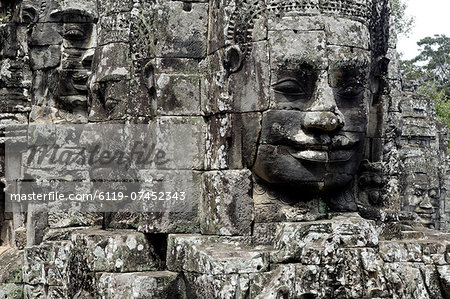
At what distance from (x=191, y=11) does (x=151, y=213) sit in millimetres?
1987

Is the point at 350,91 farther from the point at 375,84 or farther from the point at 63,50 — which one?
the point at 63,50

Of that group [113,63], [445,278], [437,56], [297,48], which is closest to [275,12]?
[297,48]

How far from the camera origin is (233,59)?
364 inches

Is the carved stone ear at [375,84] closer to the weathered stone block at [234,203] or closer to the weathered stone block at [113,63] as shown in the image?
the weathered stone block at [234,203]

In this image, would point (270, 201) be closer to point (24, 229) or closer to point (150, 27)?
point (150, 27)

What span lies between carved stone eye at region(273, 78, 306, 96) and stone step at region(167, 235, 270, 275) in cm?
136

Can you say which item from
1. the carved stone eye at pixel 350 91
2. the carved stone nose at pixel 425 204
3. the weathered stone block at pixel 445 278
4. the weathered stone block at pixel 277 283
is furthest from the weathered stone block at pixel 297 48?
the carved stone nose at pixel 425 204

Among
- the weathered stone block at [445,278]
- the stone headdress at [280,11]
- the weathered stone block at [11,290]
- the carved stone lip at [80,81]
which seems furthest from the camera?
the weathered stone block at [11,290]

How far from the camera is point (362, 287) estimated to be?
8.47 m

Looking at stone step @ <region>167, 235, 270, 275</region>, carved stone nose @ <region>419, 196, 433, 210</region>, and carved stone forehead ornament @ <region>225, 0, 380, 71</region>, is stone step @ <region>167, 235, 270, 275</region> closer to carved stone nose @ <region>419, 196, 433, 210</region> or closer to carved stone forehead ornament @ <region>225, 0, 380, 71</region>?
carved stone forehead ornament @ <region>225, 0, 380, 71</region>

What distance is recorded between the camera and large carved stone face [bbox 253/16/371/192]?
29.2ft

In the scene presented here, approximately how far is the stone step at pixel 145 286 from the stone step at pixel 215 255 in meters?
0.14

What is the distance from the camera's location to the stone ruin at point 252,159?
28.5ft

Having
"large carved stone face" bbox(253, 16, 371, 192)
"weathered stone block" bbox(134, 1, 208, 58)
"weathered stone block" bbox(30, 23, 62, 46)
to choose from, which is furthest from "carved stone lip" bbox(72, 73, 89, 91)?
"large carved stone face" bbox(253, 16, 371, 192)
